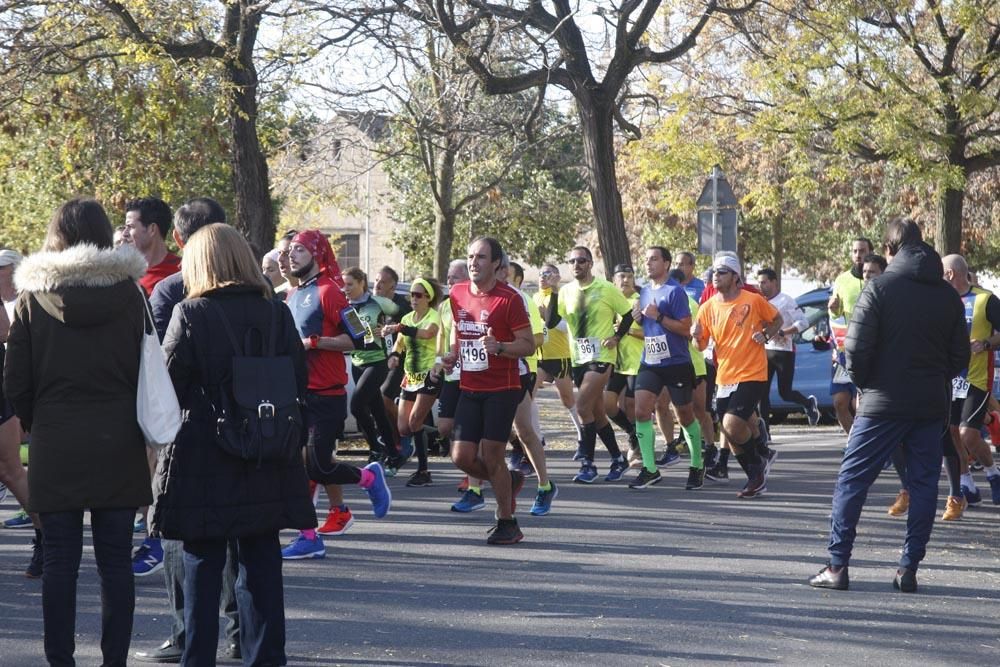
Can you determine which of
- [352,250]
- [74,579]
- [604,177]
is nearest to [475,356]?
[74,579]

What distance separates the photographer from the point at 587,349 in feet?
44.2

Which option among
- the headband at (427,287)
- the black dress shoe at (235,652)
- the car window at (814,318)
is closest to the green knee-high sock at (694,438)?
the headband at (427,287)

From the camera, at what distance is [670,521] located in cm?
1066

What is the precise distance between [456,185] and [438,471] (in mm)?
21196

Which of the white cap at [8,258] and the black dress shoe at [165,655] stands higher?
the white cap at [8,258]

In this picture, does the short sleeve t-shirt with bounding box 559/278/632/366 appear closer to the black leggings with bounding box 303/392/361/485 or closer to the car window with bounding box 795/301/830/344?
the black leggings with bounding box 303/392/361/485

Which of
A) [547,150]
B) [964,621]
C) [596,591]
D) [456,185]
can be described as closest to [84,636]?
[596,591]

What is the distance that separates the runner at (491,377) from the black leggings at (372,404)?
13.5 ft

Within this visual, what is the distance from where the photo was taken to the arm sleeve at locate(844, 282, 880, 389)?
805 cm

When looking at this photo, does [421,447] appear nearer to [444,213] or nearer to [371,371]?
[371,371]

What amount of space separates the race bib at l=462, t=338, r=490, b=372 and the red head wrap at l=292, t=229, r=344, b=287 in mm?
911

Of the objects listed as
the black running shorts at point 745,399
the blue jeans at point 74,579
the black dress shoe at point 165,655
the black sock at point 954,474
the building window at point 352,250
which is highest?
the building window at point 352,250

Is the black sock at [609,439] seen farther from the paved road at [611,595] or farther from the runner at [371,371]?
the paved road at [611,595]

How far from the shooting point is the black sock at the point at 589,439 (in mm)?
13461
